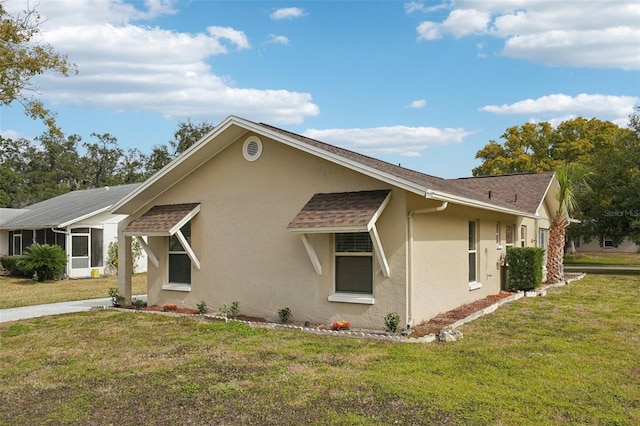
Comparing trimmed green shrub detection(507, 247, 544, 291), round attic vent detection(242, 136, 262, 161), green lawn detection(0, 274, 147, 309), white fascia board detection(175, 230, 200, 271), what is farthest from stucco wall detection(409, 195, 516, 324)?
green lawn detection(0, 274, 147, 309)

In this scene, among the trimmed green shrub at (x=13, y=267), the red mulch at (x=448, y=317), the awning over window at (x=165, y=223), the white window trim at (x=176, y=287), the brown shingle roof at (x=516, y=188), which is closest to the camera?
the red mulch at (x=448, y=317)

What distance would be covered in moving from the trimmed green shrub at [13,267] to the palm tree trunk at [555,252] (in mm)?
21893

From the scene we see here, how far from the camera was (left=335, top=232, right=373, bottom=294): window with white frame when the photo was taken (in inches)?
388

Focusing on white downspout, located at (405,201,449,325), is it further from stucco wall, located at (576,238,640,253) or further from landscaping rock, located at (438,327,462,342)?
stucco wall, located at (576,238,640,253)

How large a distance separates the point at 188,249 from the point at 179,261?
3.54 ft

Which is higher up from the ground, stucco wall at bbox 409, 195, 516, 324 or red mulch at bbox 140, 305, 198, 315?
stucco wall at bbox 409, 195, 516, 324

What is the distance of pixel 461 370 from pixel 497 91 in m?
12.8

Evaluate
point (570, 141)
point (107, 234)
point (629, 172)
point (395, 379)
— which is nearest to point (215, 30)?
point (395, 379)

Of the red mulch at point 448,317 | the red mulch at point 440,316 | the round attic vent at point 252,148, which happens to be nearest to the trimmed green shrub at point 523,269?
the red mulch at point 440,316

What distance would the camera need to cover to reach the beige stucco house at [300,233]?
31.0ft

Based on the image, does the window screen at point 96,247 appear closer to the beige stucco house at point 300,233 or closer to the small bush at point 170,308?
the beige stucco house at point 300,233

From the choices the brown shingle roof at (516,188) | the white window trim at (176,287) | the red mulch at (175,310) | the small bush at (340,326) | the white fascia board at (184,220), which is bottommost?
the red mulch at (175,310)

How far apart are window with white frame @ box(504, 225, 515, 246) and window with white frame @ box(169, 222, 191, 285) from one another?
32.4 feet

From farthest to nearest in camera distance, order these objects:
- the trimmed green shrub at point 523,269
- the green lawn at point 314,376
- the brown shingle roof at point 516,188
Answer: the brown shingle roof at point 516,188 < the trimmed green shrub at point 523,269 < the green lawn at point 314,376
